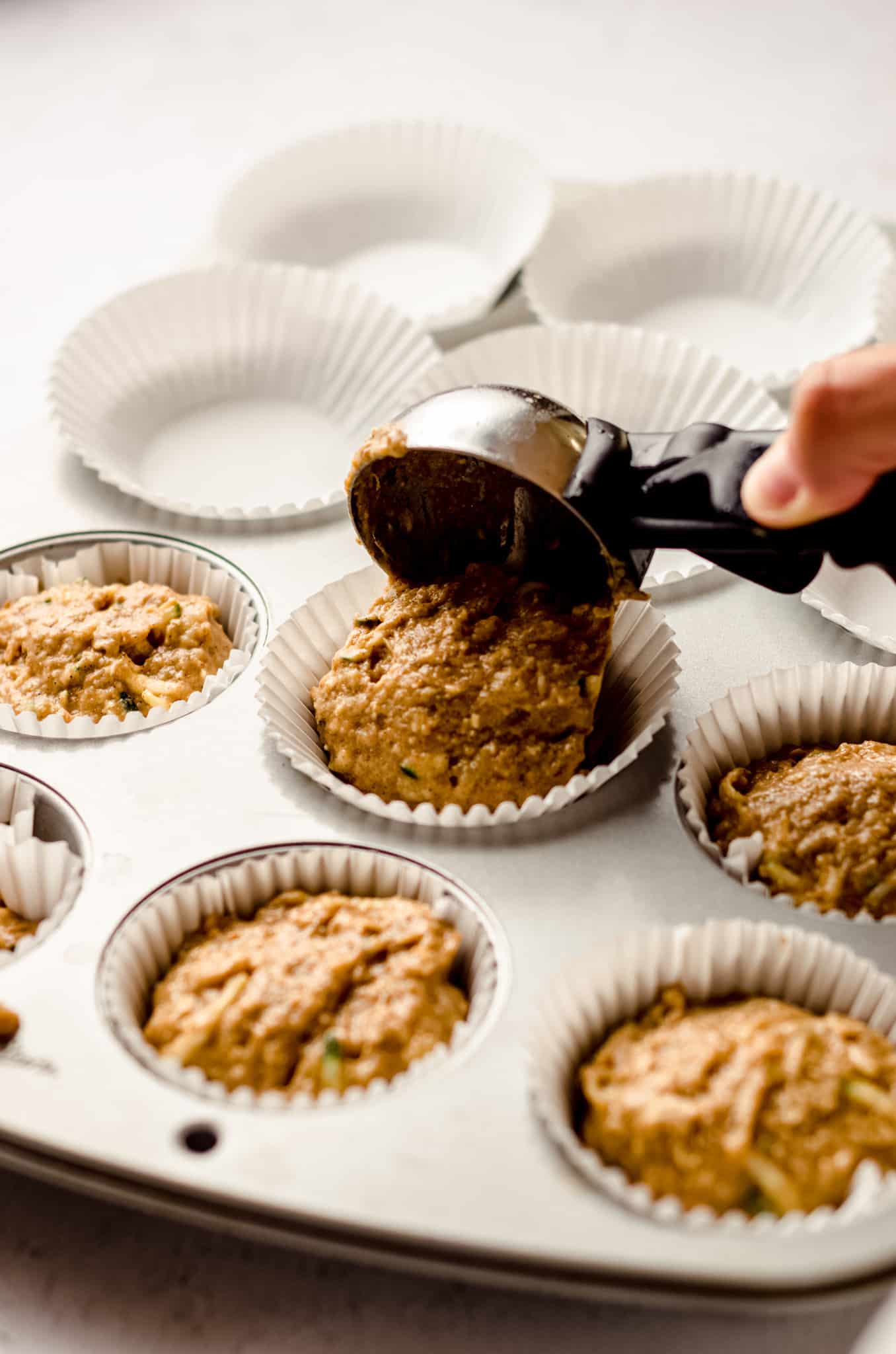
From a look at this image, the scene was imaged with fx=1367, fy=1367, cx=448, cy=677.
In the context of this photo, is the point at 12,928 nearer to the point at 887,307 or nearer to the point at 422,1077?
the point at 422,1077

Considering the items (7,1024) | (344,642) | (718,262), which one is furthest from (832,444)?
(718,262)

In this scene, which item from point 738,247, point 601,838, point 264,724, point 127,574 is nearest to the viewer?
point 601,838

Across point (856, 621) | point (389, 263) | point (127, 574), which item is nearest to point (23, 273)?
point (389, 263)

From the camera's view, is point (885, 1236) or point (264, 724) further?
point (264, 724)

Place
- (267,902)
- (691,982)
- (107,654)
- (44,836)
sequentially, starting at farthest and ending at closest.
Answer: (107,654), (44,836), (267,902), (691,982)

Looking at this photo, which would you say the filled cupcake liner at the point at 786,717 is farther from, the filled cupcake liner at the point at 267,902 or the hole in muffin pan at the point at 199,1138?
the hole in muffin pan at the point at 199,1138

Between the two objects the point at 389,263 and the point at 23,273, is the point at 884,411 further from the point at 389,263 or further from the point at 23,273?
the point at 23,273

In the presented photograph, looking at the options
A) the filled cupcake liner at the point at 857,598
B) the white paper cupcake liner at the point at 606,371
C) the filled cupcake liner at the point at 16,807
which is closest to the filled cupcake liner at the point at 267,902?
the filled cupcake liner at the point at 16,807

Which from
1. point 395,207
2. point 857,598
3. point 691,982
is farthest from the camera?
point 395,207
